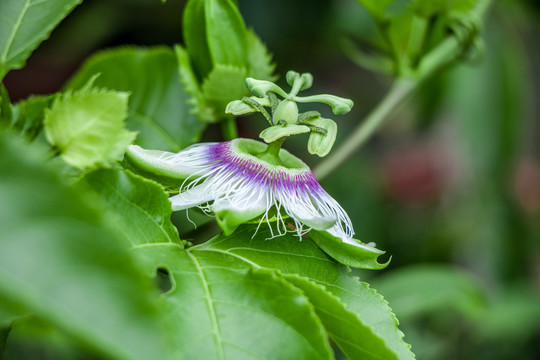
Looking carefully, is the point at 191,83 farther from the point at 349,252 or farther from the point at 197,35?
the point at 349,252

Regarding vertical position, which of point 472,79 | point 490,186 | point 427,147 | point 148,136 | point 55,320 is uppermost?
point 55,320

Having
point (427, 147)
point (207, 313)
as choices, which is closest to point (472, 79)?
point (427, 147)

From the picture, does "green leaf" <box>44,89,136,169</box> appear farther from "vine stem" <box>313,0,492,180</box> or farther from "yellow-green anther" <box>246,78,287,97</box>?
"vine stem" <box>313,0,492,180</box>

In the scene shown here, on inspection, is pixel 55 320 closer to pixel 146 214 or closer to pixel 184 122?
pixel 146 214

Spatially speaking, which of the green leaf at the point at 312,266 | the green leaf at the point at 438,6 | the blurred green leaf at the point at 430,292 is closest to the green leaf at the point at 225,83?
the green leaf at the point at 312,266

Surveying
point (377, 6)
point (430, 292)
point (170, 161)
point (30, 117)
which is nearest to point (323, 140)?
point (170, 161)

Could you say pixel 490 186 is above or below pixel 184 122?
below

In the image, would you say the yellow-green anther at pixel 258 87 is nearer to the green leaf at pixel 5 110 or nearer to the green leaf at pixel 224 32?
the green leaf at pixel 224 32
